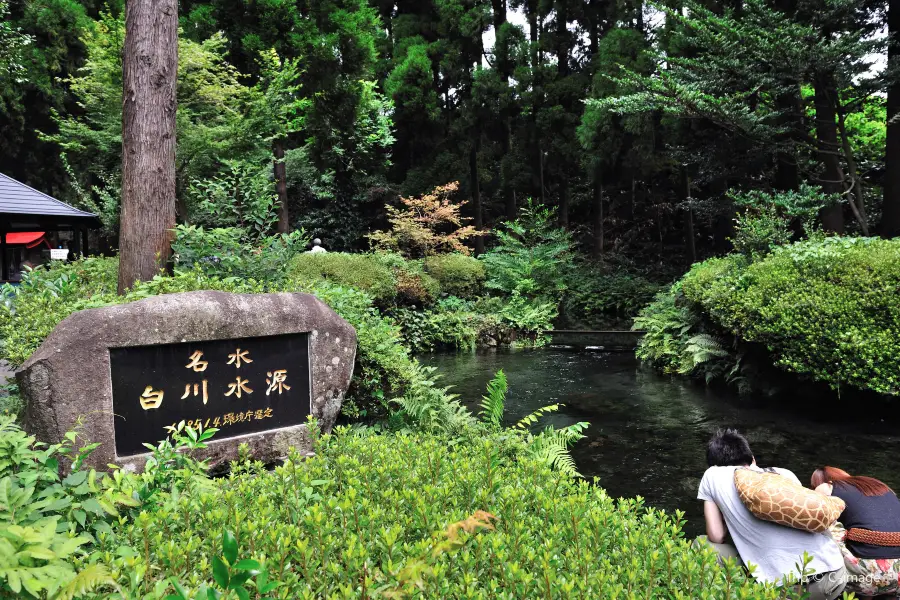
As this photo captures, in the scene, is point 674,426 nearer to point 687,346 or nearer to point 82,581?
point 687,346

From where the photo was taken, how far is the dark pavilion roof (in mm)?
14812

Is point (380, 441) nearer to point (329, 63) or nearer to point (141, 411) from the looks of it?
point (141, 411)

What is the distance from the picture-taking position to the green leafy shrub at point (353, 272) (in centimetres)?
1169

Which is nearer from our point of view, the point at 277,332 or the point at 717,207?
the point at 277,332

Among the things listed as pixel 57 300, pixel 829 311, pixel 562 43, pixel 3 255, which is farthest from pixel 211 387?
pixel 562 43

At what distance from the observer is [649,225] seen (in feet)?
74.9

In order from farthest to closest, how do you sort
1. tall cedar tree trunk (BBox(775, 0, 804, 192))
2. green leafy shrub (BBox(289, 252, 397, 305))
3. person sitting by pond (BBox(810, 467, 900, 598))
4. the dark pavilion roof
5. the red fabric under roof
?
the red fabric under roof, the dark pavilion roof, green leafy shrub (BBox(289, 252, 397, 305)), tall cedar tree trunk (BBox(775, 0, 804, 192)), person sitting by pond (BBox(810, 467, 900, 598))

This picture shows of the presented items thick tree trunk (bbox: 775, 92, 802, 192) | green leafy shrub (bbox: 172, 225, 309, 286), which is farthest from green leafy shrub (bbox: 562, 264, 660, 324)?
green leafy shrub (bbox: 172, 225, 309, 286)

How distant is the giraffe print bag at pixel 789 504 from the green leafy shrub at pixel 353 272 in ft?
29.3

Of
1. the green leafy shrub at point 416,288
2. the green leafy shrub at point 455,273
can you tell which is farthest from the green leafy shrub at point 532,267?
the green leafy shrub at point 416,288

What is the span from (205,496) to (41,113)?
2509 centimetres

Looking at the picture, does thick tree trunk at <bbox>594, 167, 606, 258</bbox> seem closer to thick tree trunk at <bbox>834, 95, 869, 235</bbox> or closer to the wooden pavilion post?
thick tree trunk at <bbox>834, 95, 869, 235</bbox>

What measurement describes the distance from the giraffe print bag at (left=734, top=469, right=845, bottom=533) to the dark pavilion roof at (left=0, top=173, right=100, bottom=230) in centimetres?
1755

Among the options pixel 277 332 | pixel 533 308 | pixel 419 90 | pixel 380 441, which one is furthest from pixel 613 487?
pixel 419 90
